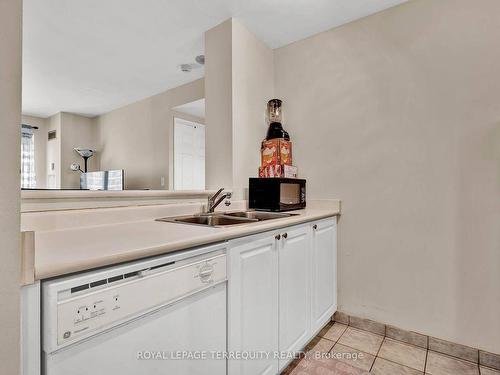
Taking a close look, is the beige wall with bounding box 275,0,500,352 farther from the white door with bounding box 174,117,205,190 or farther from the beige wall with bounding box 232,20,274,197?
the white door with bounding box 174,117,205,190

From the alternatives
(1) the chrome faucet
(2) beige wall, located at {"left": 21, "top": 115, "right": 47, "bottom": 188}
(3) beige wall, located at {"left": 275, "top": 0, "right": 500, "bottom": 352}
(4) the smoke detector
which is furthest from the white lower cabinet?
(2) beige wall, located at {"left": 21, "top": 115, "right": 47, "bottom": 188}

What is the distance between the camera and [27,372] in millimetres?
556

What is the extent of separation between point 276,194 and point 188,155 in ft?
7.95

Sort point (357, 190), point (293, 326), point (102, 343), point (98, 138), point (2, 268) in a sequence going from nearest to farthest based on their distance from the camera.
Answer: point (2, 268) < point (102, 343) < point (293, 326) < point (357, 190) < point (98, 138)

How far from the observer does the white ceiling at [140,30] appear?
6.15 feet

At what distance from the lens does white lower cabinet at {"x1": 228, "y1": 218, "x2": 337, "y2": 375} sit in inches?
43.2

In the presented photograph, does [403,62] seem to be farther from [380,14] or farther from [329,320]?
[329,320]

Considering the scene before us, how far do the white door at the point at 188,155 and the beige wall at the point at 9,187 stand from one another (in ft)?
10.6

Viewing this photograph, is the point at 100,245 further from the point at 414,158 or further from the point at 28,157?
the point at 28,157

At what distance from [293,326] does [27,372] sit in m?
1.20

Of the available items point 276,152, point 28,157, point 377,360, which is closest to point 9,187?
point 276,152

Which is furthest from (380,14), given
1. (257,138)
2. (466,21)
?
(257,138)

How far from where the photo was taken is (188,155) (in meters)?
3.95

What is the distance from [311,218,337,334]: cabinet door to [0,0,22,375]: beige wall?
1452 millimetres
